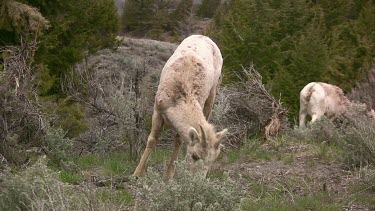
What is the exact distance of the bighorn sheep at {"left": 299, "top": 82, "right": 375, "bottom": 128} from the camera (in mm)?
18297

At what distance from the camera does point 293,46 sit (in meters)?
30.6

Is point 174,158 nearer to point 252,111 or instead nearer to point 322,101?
point 252,111

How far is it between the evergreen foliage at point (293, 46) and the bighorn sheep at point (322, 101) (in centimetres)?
491

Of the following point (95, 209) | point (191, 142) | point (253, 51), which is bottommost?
point (253, 51)

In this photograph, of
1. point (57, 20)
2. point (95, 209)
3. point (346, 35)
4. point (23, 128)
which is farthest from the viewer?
point (346, 35)

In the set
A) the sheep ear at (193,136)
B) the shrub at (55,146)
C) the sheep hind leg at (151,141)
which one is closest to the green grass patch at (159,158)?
the sheep hind leg at (151,141)

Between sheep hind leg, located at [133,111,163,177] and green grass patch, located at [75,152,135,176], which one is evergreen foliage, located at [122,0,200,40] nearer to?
green grass patch, located at [75,152,135,176]

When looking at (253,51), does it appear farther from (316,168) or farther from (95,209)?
(95,209)

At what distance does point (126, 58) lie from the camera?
111 ft

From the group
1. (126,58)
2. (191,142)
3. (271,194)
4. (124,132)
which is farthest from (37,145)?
(126,58)

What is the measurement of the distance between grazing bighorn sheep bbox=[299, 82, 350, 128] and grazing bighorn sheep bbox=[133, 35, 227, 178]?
340 inches

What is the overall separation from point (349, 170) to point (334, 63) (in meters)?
19.7

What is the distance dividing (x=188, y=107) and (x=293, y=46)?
22584 mm

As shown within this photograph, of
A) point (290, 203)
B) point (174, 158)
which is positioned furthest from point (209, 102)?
point (290, 203)
